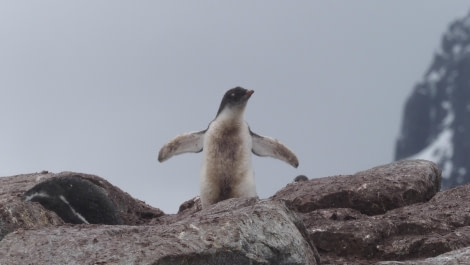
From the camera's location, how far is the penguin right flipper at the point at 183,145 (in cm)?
1332

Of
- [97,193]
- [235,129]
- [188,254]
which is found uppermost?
[235,129]

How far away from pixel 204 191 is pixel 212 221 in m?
5.97

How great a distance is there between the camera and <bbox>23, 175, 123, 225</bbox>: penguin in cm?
902

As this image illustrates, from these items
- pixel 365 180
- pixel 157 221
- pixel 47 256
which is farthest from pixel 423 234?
pixel 47 256

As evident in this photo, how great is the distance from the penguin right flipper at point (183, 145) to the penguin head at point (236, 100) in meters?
0.73

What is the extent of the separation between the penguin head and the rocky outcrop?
66.1 inches

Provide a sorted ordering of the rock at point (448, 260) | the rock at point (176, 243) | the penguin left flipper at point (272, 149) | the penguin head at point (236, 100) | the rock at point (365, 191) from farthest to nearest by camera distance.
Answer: the penguin left flipper at point (272, 149) < the penguin head at point (236, 100) < the rock at point (365, 191) < the rock at point (448, 260) < the rock at point (176, 243)

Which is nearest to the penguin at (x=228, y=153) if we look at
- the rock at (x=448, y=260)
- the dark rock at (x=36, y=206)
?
the dark rock at (x=36, y=206)

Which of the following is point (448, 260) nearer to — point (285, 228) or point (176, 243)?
point (285, 228)

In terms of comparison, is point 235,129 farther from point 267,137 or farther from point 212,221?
point 212,221

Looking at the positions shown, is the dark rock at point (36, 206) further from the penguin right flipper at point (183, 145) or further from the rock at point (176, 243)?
the penguin right flipper at point (183, 145)

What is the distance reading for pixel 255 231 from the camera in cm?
668

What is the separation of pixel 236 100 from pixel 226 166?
43.3 inches

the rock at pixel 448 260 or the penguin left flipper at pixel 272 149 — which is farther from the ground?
the penguin left flipper at pixel 272 149
